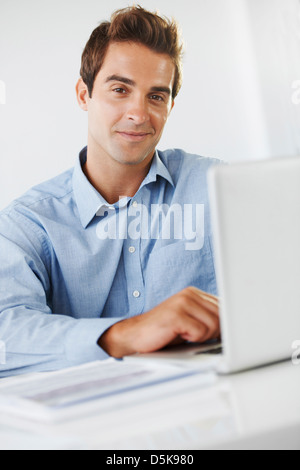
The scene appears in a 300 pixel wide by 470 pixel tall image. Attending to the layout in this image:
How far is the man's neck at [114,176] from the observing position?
201cm

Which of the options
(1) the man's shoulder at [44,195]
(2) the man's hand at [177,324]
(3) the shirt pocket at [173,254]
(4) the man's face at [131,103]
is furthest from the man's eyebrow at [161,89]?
(2) the man's hand at [177,324]

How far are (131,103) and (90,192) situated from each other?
371 mm

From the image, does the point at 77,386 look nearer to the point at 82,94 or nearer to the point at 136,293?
the point at 136,293

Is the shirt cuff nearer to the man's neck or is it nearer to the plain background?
the man's neck

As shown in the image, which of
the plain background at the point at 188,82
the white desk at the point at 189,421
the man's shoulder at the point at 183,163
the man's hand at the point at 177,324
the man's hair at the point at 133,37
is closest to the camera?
the white desk at the point at 189,421

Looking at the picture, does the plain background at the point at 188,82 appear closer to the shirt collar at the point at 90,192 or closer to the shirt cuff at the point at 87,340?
the shirt collar at the point at 90,192

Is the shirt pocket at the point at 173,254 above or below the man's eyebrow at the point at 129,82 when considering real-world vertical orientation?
below

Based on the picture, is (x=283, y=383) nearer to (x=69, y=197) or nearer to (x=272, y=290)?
(x=272, y=290)

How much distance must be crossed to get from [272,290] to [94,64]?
1.45m

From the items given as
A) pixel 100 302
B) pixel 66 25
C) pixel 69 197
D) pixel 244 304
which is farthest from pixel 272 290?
pixel 66 25

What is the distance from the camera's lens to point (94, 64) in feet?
7.04

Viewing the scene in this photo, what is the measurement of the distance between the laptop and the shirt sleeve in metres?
0.27

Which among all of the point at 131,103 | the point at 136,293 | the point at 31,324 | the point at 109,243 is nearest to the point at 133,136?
the point at 131,103

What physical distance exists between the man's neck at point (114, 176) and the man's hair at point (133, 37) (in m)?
0.32
